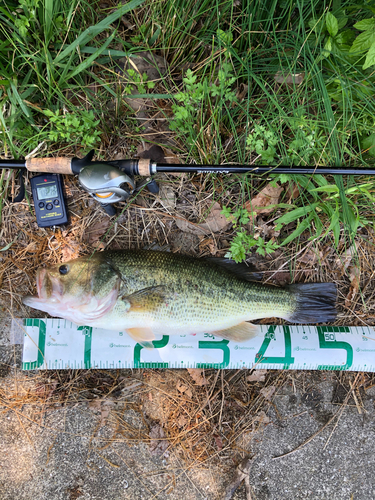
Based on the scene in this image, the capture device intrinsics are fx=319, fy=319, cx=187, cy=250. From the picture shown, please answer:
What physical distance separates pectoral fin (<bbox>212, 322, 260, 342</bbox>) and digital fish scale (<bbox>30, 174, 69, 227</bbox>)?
5.59 ft

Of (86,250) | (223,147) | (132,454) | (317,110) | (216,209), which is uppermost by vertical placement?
(317,110)

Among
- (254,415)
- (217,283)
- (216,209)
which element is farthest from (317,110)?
(254,415)

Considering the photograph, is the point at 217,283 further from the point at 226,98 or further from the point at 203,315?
the point at 226,98

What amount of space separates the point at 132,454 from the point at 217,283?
1799mm

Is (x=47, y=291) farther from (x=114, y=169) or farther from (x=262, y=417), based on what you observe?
(x=262, y=417)

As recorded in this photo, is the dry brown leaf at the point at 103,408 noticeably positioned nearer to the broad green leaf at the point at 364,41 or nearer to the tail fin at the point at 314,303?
the tail fin at the point at 314,303

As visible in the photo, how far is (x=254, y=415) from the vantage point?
9.75 feet

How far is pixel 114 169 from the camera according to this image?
2.27 metres

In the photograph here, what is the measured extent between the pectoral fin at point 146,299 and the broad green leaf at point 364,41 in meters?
2.21

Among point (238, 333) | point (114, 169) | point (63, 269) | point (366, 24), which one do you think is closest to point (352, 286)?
point (238, 333)

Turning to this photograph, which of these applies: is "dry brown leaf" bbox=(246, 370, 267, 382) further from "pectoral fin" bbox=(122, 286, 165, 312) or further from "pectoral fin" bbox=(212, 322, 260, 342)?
"pectoral fin" bbox=(122, 286, 165, 312)

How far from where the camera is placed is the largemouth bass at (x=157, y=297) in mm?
2420

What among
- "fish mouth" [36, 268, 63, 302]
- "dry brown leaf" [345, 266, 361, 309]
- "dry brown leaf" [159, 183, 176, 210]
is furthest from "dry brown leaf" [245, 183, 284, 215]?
"fish mouth" [36, 268, 63, 302]

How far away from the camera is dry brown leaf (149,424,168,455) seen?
291 cm
